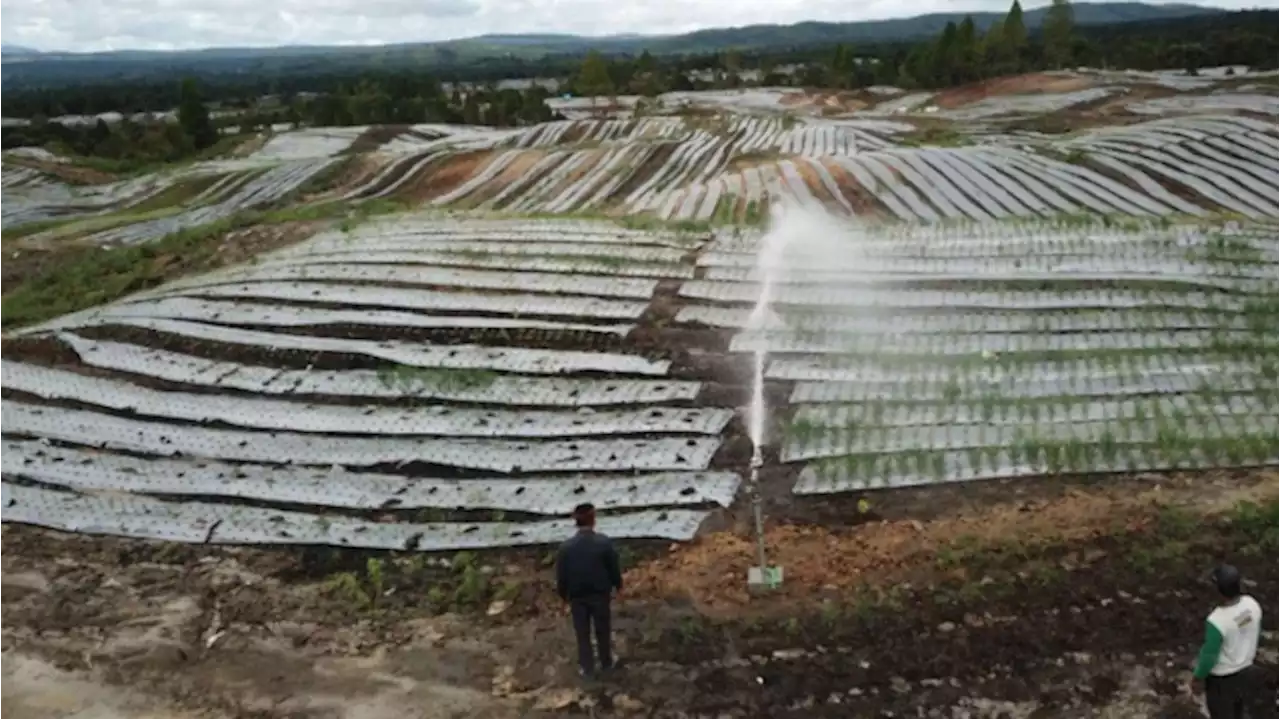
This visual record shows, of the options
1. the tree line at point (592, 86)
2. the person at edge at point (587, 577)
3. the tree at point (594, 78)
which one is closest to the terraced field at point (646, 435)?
the person at edge at point (587, 577)

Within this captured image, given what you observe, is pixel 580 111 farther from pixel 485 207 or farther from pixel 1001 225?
pixel 1001 225

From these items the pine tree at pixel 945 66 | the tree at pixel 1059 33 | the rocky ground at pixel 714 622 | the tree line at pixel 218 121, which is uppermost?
the tree at pixel 1059 33

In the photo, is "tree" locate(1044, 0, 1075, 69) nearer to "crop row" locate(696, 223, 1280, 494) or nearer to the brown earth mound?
the brown earth mound

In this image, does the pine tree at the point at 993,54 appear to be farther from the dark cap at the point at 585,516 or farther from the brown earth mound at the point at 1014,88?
the dark cap at the point at 585,516

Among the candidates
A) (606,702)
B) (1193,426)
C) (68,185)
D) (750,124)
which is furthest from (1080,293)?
(68,185)

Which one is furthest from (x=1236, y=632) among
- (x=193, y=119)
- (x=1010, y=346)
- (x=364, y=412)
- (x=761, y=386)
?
(x=193, y=119)

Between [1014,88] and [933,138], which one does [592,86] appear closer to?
[1014,88]
